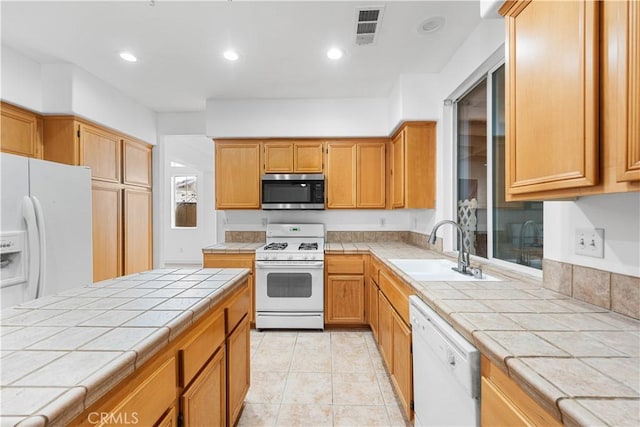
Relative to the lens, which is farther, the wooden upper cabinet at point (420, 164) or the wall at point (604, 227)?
the wooden upper cabinet at point (420, 164)

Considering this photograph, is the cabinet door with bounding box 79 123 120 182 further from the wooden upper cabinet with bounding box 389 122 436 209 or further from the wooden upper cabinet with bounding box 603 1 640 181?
the wooden upper cabinet with bounding box 603 1 640 181

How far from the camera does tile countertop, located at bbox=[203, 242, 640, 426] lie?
0.59 meters

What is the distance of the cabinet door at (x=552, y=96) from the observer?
839 mm

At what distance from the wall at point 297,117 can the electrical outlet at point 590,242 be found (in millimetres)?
2462

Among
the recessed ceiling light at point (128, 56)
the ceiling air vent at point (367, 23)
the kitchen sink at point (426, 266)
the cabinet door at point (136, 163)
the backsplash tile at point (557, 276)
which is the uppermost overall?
the recessed ceiling light at point (128, 56)

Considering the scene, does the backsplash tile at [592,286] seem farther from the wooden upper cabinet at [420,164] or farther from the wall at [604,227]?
the wooden upper cabinet at [420,164]

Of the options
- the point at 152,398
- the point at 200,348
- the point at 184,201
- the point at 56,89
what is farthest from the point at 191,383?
the point at 184,201

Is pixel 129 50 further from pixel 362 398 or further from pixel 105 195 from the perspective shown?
pixel 362 398

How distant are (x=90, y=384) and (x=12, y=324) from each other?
1.94 ft

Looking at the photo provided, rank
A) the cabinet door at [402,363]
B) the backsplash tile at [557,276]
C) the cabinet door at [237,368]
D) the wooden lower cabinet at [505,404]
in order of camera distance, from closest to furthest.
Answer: the wooden lower cabinet at [505,404] < the backsplash tile at [557,276] < the cabinet door at [237,368] < the cabinet door at [402,363]

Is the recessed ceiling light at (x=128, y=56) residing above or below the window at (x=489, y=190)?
above

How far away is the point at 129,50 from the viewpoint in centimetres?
245

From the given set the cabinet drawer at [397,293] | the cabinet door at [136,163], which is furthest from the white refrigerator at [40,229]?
the cabinet drawer at [397,293]

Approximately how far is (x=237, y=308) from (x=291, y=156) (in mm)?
2228
